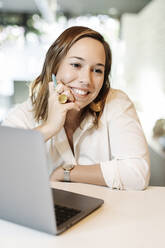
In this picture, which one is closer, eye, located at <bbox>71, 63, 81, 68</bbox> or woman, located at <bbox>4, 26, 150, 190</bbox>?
woman, located at <bbox>4, 26, 150, 190</bbox>

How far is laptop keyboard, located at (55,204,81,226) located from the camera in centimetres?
84

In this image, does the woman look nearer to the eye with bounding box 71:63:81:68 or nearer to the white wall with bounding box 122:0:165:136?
the eye with bounding box 71:63:81:68

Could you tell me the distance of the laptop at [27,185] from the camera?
2.31 feet

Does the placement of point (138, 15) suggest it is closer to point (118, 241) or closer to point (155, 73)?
point (155, 73)

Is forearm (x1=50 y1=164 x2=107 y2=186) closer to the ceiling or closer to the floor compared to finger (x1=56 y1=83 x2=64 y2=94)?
closer to the floor

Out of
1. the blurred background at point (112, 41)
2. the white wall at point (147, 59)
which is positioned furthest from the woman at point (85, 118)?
the white wall at point (147, 59)

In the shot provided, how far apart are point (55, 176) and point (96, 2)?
3.27 m

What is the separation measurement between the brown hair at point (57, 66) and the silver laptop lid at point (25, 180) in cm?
78

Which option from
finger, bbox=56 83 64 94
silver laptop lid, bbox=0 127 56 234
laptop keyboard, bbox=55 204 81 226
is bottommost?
laptop keyboard, bbox=55 204 81 226

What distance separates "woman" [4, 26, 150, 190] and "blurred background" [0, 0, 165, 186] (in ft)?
5.66

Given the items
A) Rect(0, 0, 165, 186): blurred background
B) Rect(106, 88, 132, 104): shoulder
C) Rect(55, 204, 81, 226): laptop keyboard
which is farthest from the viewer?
Rect(0, 0, 165, 186): blurred background

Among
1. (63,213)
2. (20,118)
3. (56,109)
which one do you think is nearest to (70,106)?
(56,109)

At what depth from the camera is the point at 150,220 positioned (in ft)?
2.93

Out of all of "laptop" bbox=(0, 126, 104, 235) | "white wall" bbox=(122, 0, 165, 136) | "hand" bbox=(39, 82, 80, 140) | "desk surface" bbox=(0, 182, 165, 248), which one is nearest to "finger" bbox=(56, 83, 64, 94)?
"hand" bbox=(39, 82, 80, 140)
